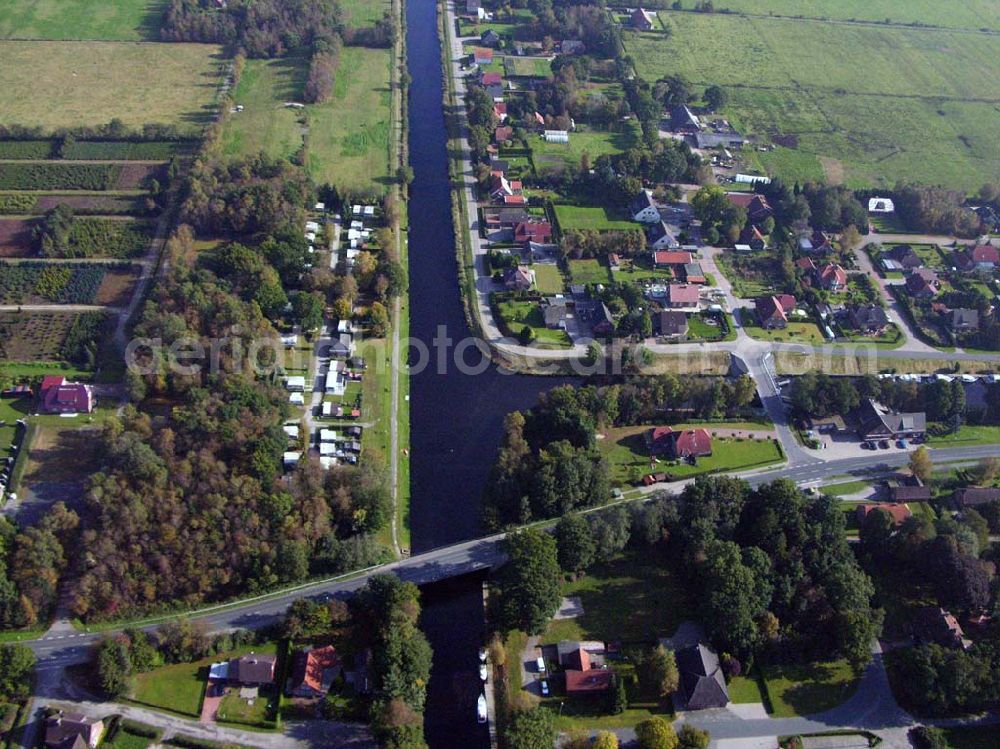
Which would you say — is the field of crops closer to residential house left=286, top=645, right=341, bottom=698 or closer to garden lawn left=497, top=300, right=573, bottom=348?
garden lawn left=497, top=300, right=573, bottom=348

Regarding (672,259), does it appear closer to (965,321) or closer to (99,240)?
(965,321)

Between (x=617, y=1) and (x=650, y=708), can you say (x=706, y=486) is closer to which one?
(x=650, y=708)

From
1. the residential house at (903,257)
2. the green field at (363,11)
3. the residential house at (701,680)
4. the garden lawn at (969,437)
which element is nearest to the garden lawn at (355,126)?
the green field at (363,11)

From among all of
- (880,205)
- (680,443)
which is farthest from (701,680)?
(880,205)

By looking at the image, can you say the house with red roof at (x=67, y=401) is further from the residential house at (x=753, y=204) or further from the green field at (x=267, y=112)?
the residential house at (x=753, y=204)

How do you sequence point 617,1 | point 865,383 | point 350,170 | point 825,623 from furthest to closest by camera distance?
1. point 617,1
2. point 350,170
3. point 865,383
4. point 825,623

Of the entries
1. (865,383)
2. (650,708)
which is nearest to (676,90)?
(865,383)
